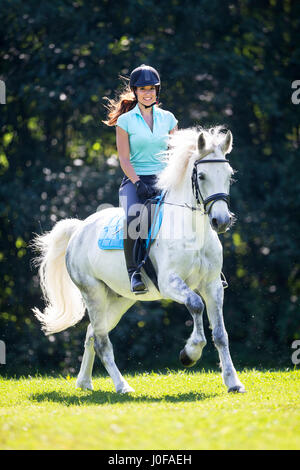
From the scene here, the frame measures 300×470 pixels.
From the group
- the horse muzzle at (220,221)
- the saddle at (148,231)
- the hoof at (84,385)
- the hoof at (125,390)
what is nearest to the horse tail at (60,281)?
the hoof at (84,385)

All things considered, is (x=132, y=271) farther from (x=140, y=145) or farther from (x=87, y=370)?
(x=87, y=370)

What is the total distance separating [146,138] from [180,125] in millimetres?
5341

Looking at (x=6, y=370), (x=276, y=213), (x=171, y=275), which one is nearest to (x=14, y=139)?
(x=6, y=370)

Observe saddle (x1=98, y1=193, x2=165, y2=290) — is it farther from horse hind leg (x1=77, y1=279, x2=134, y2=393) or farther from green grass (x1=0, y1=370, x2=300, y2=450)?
green grass (x1=0, y1=370, x2=300, y2=450)

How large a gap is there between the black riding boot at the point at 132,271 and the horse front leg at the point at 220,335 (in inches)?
26.0

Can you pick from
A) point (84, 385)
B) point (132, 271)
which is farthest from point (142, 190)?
point (84, 385)

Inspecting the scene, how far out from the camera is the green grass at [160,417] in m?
4.56

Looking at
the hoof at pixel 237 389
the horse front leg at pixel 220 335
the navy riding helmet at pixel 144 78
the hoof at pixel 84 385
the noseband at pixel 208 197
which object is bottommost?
the hoof at pixel 84 385

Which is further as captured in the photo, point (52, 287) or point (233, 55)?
point (233, 55)

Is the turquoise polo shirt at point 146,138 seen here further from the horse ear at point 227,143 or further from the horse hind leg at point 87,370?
the horse hind leg at point 87,370

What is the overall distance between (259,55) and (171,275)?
7778mm

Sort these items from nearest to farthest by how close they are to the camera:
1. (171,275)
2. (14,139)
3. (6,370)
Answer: (171,275) → (6,370) → (14,139)
